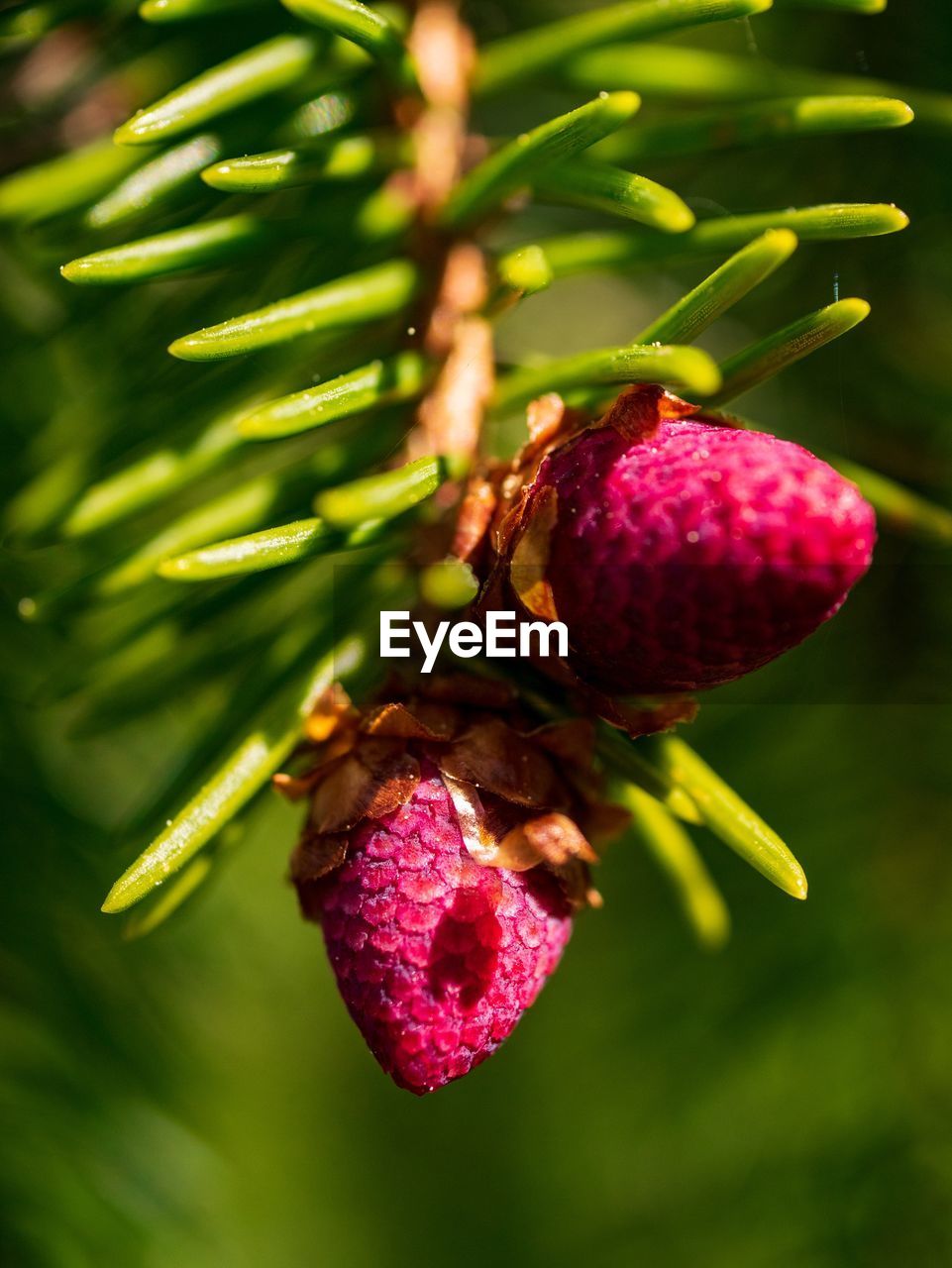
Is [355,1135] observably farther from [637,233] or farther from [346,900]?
[637,233]

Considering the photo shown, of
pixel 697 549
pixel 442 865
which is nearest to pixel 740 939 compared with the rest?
pixel 442 865

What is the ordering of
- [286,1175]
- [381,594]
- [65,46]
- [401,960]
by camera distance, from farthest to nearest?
[286,1175] → [65,46] → [381,594] → [401,960]

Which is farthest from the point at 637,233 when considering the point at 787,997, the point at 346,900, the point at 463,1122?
the point at 463,1122

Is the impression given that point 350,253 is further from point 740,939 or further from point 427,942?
point 740,939

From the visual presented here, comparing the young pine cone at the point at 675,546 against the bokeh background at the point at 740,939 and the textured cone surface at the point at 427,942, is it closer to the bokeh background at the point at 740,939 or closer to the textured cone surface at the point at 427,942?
the textured cone surface at the point at 427,942

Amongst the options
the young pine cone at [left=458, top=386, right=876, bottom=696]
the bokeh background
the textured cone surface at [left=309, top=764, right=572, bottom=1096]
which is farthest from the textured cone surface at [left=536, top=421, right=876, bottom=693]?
the bokeh background
